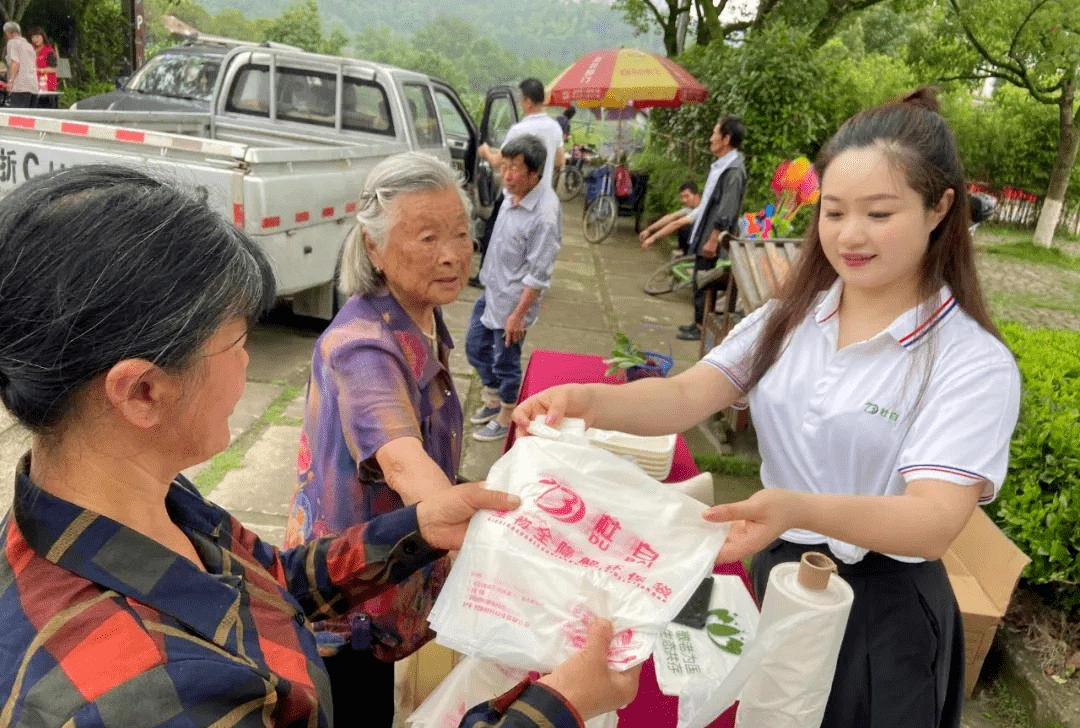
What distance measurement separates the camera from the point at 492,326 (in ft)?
14.4

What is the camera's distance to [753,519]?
1.24 m

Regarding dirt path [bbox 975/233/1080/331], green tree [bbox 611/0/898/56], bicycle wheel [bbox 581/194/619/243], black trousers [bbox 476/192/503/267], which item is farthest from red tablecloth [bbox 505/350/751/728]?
green tree [bbox 611/0/898/56]

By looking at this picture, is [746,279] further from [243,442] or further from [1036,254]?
[1036,254]

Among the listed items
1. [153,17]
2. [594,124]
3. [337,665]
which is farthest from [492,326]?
[153,17]

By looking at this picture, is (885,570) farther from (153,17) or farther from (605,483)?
(153,17)

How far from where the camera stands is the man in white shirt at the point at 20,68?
1118cm

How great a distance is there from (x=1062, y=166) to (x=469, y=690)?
15.6 metres

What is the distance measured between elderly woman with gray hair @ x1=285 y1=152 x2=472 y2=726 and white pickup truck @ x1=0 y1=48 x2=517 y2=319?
65.2 inches

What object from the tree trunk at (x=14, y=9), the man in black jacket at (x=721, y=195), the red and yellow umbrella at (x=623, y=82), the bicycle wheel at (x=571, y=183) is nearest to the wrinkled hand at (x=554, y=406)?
the man in black jacket at (x=721, y=195)

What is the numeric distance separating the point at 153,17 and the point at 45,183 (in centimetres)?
5069

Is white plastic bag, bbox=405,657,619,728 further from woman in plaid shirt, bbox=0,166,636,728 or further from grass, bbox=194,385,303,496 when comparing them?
→ grass, bbox=194,385,303,496

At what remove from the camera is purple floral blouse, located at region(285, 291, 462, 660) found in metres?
1.62

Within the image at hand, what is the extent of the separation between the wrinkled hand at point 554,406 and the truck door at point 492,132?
20.7ft

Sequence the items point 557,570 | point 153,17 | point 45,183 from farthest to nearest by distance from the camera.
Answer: point 153,17 < point 557,570 < point 45,183
